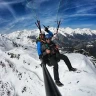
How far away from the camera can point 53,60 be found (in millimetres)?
9859

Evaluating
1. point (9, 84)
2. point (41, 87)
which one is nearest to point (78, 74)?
point (41, 87)

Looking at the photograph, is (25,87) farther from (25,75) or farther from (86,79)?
(86,79)

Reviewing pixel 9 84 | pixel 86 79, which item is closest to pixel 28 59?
pixel 9 84

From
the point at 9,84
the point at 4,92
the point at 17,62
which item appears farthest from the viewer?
the point at 4,92

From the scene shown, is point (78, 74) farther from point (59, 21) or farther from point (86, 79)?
point (59, 21)

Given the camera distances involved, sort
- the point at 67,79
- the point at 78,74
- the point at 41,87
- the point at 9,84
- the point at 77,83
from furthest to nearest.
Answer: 1. the point at 9,84
2. the point at 41,87
3. the point at 67,79
4. the point at 78,74
5. the point at 77,83

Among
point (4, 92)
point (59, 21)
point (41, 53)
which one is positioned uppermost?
point (59, 21)

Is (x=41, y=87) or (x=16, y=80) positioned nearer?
(x=41, y=87)

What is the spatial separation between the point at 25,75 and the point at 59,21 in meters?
15.5

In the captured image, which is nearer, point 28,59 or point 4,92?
point 28,59

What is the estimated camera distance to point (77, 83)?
973cm

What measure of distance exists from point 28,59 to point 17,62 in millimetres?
5699

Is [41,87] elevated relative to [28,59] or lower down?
lower down

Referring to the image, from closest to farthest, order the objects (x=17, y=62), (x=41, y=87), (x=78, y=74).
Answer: (x=78, y=74) < (x=41, y=87) < (x=17, y=62)
